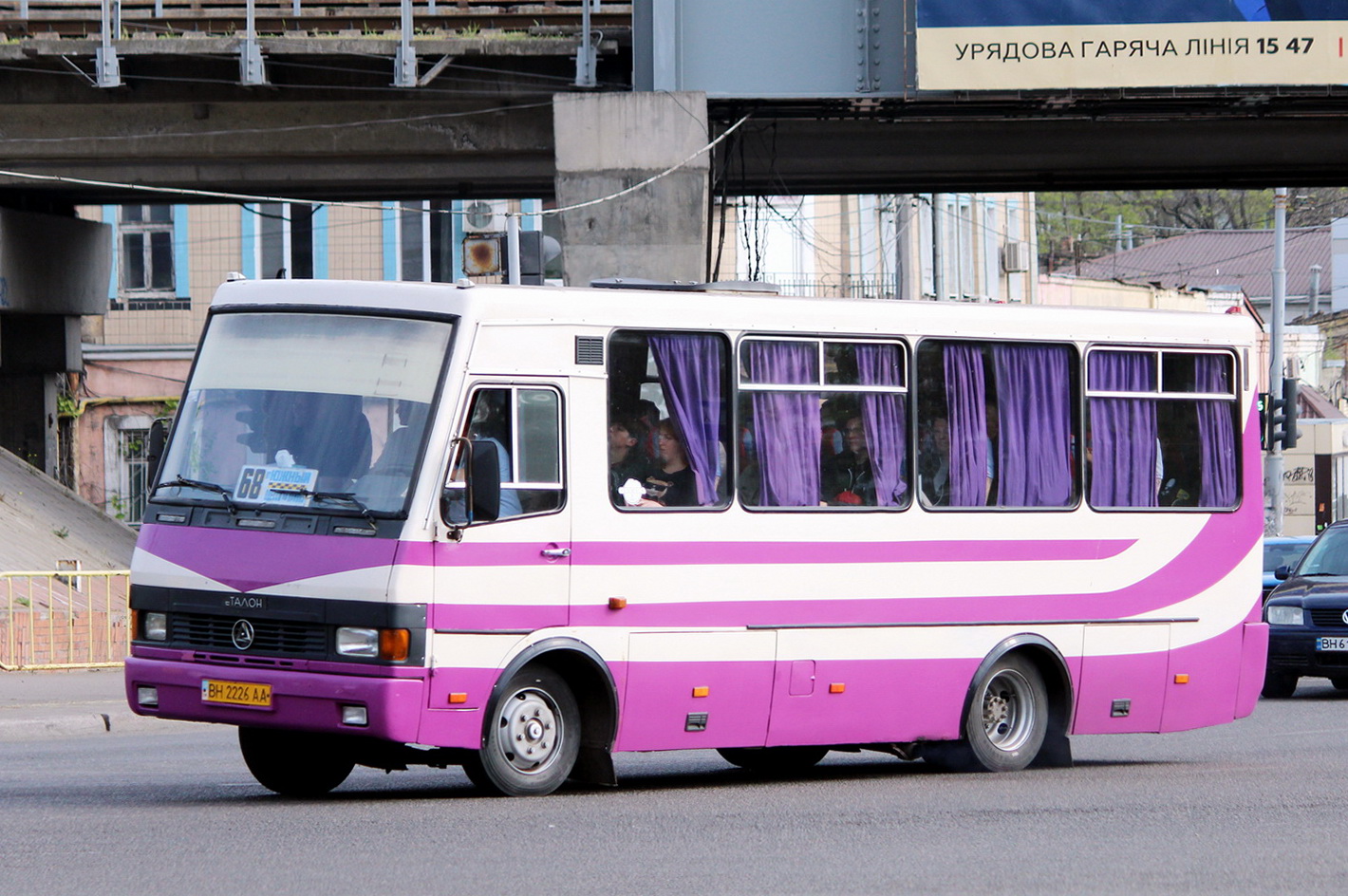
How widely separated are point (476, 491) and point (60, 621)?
36.1 feet

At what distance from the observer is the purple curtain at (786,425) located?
11.9 m

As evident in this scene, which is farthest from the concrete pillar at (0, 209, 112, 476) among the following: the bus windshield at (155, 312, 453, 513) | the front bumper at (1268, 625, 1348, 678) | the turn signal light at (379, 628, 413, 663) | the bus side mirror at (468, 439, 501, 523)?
the turn signal light at (379, 628, 413, 663)

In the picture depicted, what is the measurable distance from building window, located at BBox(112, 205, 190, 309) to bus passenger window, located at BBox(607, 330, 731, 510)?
108 ft

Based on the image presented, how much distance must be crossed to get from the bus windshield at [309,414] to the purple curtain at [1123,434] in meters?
4.60

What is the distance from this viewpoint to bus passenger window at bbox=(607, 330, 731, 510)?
11.3m

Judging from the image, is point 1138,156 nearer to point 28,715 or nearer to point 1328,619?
point 1328,619

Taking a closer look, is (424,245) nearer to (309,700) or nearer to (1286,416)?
(1286,416)

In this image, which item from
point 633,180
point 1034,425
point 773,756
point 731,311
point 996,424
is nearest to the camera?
point 731,311

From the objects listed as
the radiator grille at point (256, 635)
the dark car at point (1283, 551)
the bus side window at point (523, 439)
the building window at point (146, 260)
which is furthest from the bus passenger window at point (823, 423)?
the building window at point (146, 260)

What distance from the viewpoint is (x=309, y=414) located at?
10789mm

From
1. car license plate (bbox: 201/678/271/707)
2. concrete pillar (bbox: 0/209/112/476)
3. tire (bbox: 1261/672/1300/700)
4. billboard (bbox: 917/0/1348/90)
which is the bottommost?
tire (bbox: 1261/672/1300/700)

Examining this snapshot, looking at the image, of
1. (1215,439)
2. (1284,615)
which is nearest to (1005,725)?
(1215,439)

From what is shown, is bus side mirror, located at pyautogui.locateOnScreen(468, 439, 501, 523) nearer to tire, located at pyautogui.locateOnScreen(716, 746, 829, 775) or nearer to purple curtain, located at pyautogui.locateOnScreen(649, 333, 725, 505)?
purple curtain, located at pyautogui.locateOnScreen(649, 333, 725, 505)

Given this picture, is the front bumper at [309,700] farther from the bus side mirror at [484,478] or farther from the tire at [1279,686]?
the tire at [1279,686]
